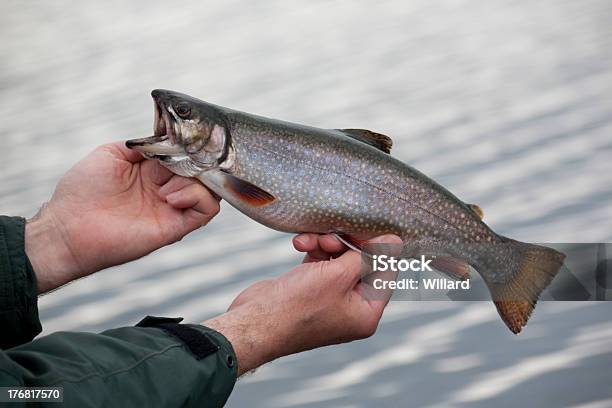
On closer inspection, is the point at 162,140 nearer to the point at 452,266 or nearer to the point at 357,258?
the point at 357,258

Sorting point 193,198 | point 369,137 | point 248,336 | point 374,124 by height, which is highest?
point 369,137

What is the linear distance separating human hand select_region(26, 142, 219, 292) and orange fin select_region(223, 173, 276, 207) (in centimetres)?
13

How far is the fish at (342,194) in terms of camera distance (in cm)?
289

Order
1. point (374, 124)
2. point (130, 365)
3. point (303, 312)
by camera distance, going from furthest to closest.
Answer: point (374, 124), point (303, 312), point (130, 365)

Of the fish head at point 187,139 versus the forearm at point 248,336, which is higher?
the fish head at point 187,139

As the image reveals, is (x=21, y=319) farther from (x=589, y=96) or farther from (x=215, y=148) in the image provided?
(x=589, y=96)

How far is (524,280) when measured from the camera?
2.90 meters

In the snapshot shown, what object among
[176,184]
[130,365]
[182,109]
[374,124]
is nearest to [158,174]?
[176,184]

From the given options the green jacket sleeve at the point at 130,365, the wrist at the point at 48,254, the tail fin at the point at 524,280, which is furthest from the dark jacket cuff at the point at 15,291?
the tail fin at the point at 524,280

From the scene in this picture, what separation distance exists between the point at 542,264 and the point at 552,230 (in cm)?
221

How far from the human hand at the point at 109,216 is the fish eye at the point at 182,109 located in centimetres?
20

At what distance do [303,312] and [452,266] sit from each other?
57 cm

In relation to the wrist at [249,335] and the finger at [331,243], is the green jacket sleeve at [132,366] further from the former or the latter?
the finger at [331,243]

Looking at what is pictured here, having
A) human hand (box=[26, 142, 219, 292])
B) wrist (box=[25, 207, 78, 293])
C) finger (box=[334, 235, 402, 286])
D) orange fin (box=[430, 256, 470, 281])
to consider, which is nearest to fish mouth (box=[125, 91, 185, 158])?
human hand (box=[26, 142, 219, 292])
